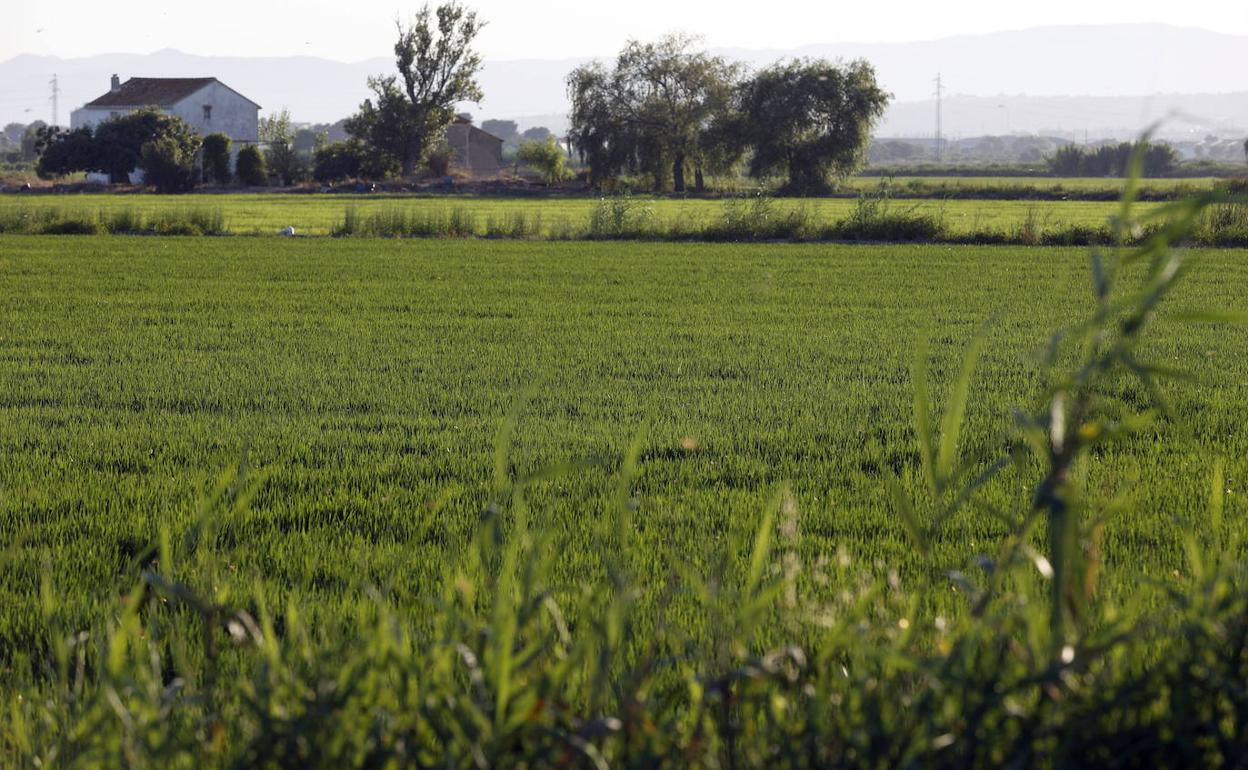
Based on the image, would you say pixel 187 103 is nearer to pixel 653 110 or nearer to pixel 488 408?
pixel 653 110

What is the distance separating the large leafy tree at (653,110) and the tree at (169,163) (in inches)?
778

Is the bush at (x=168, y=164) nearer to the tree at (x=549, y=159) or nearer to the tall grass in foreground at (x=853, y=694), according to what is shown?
the tree at (x=549, y=159)

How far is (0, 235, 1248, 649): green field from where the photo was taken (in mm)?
6211

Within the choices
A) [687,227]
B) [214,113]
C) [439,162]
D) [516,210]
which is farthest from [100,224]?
[214,113]

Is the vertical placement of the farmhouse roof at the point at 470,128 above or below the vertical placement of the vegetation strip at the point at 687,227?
above

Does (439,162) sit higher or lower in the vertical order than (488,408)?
higher

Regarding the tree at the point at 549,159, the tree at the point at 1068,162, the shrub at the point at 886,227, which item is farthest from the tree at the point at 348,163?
the tree at the point at 1068,162

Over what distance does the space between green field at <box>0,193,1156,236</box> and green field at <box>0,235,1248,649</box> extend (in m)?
12.2

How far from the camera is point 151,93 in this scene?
8519cm

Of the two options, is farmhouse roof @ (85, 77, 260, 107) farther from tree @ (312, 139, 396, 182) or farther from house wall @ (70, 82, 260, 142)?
tree @ (312, 139, 396, 182)

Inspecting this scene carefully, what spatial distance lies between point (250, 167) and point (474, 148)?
36.2m

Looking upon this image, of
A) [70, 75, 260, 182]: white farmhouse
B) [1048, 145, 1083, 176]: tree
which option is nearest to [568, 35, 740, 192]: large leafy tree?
[70, 75, 260, 182]: white farmhouse

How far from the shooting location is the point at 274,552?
19.7 feet

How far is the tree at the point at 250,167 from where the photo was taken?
228 feet
